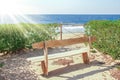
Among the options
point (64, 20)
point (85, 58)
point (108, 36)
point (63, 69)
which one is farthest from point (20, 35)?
point (64, 20)

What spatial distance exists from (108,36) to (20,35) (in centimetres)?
390

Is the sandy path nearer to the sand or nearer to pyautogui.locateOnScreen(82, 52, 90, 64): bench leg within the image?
the sand

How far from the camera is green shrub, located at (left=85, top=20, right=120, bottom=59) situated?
1006 centimetres

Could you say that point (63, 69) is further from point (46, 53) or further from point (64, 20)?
point (64, 20)

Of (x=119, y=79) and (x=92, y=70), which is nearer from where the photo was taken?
(x=119, y=79)

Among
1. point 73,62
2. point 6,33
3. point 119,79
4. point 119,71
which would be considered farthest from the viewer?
point 6,33

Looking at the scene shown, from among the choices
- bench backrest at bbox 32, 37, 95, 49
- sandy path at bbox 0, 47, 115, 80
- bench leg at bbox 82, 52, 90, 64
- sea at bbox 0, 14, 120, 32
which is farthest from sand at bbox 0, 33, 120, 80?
sea at bbox 0, 14, 120, 32

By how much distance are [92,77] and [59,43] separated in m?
1.52

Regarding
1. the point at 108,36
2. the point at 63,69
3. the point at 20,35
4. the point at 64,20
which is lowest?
the point at 64,20

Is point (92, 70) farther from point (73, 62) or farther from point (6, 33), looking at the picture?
point (6, 33)

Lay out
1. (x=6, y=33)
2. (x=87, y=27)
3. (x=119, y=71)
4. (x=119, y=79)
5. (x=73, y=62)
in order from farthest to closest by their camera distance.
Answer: (x=87, y=27) → (x=6, y=33) → (x=73, y=62) → (x=119, y=71) → (x=119, y=79)

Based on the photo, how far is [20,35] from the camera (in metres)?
12.2

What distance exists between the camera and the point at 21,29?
12539 mm

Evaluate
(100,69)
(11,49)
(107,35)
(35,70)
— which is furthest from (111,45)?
(11,49)
